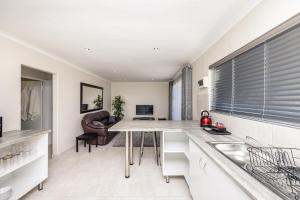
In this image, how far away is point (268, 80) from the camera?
150 centimetres

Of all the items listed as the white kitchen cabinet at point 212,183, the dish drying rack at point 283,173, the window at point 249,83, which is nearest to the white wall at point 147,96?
the window at point 249,83

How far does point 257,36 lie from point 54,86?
409cm

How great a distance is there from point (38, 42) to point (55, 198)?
2554 mm

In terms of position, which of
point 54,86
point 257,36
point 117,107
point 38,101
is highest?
point 257,36

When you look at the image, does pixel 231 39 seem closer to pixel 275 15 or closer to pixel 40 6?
pixel 275 15

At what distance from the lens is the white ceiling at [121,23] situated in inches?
66.0

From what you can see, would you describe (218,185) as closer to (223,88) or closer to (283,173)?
(283,173)

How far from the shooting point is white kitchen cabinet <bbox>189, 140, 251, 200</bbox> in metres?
0.98

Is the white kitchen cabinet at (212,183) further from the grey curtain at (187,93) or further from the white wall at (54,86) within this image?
the white wall at (54,86)

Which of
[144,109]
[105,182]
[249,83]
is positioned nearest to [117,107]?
[144,109]

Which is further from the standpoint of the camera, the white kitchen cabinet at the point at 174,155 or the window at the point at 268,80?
the white kitchen cabinet at the point at 174,155

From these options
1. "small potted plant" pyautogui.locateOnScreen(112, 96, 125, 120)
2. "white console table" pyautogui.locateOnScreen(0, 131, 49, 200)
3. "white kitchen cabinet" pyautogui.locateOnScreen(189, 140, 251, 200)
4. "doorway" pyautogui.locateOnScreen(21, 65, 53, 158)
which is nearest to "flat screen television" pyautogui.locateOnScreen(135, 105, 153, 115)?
"small potted plant" pyautogui.locateOnScreen(112, 96, 125, 120)

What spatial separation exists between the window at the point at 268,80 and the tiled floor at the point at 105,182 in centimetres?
151

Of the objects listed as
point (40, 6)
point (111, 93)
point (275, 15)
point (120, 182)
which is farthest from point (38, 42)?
point (111, 93)
